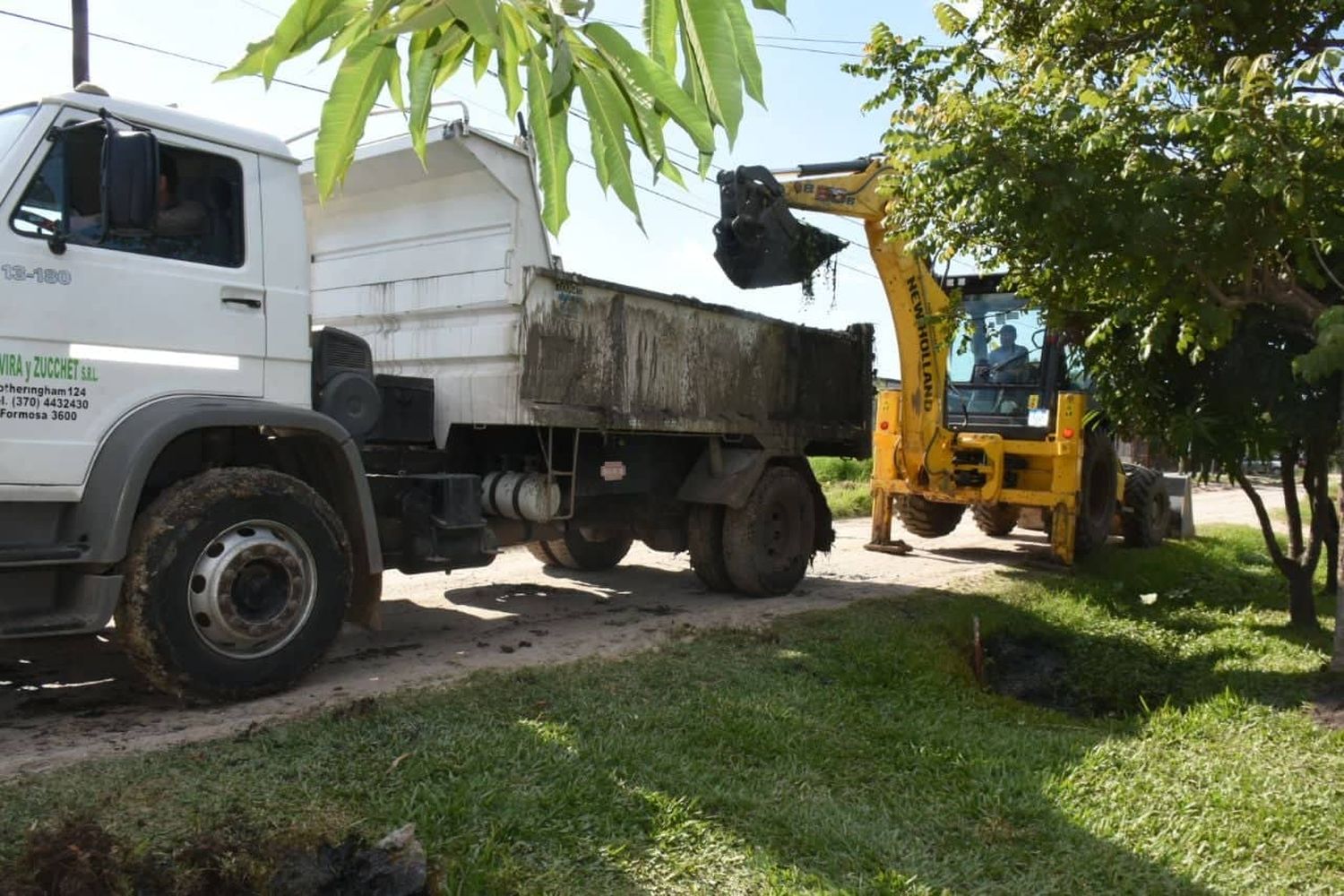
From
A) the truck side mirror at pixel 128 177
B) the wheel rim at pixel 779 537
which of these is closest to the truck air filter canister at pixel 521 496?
the wheel rim at pixel 779 537

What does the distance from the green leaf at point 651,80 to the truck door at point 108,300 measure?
356cm

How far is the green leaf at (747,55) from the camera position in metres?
1.46

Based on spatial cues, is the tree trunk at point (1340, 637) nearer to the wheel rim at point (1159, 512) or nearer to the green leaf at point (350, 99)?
the green leaf at point (350, 99)

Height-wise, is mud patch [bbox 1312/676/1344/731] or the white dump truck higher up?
the white dump truck

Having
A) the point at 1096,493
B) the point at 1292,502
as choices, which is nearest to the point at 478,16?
the point at 1292,502

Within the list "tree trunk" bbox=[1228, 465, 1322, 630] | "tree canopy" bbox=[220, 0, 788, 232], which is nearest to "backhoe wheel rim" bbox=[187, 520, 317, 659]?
"tree canopy" bbox=[220, 0, 788, 232]

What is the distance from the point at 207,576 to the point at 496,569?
4743 mm

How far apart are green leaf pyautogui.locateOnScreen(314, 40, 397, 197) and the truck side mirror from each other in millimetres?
3188

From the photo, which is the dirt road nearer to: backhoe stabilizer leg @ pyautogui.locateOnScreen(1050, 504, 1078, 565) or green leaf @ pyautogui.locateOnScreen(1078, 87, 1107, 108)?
backhoe stabilizer leg @ pyautogui.locateOnScreen(1050, 504, 1078, 565)

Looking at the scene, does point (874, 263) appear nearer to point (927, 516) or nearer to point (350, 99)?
point (927, 516)

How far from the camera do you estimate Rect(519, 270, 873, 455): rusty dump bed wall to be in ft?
20.8

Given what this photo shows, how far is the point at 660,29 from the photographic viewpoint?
146 centimetres

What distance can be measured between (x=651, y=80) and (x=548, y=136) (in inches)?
7.3

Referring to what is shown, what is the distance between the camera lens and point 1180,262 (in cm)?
556
